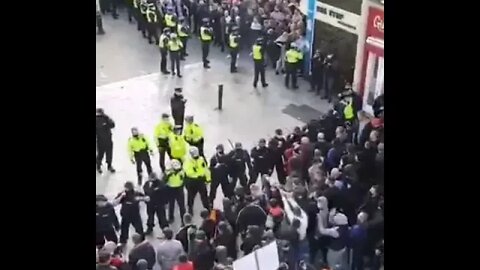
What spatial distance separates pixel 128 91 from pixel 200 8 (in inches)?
12.0

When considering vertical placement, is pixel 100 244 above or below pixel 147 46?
below

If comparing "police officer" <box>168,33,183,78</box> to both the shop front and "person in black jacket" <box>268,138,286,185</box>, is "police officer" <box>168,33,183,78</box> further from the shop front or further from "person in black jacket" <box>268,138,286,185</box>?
the shop front

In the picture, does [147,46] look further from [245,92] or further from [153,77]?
[245,92]

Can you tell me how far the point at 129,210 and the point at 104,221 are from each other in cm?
7

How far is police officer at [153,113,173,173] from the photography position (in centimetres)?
225

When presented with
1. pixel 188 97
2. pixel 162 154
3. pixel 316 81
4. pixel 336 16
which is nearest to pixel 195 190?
pixel 162 154

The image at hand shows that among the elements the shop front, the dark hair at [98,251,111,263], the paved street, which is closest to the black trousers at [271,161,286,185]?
the paved street

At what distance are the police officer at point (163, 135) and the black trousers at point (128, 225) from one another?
0.15 meters

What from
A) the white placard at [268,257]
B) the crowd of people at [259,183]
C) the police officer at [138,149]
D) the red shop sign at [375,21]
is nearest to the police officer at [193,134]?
the crowd of people at [259,183]
